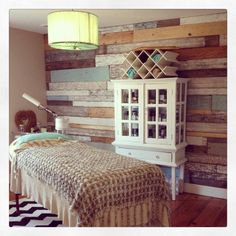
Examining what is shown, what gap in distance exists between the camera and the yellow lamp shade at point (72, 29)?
0.81 meters

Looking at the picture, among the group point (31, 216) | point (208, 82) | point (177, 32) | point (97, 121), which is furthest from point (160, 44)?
point (31, 216)

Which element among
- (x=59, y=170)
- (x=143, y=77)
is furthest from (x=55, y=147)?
(x=143, y=77)

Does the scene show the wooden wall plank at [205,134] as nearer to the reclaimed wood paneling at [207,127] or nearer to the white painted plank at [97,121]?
the reclaimed wood paneling at [207,127]

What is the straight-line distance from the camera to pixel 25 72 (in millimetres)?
859

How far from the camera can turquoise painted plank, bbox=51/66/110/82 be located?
3.04 feet

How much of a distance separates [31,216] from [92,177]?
20 cm

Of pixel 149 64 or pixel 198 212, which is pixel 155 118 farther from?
pixel 198 212

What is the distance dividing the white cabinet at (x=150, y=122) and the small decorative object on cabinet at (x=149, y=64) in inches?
0.9

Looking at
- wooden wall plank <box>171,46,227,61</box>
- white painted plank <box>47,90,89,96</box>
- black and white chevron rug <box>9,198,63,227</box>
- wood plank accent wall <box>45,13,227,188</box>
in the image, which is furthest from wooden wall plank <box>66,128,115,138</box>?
wooden wall plank <box>171,46,227,61</box>

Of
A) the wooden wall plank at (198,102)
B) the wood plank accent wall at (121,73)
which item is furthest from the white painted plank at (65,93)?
the wooden wall plank at (198,102)

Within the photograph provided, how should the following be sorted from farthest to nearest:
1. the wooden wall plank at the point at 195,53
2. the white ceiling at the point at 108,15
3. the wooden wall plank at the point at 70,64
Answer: the wooden wall plank at the point at 195,53, the wooden wall plank at the point at 70,64, the white ceiling at the point at 108,15

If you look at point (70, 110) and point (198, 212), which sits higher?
point (70, 110)

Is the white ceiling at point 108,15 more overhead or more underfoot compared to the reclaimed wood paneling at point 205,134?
more overhead
